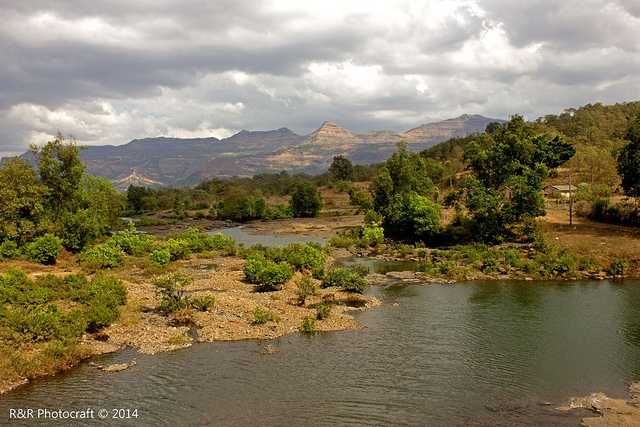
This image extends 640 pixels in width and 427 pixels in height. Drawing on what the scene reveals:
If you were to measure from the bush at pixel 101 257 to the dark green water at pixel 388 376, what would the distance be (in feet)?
94.3

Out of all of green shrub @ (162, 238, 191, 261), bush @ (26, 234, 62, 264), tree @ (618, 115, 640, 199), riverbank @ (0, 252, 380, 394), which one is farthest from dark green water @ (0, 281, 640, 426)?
green shrub @ (162, 238, 191, 261)

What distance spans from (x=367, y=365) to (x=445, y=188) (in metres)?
109

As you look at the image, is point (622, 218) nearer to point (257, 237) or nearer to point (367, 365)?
point (367, 365)

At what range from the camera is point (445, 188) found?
13162 cm

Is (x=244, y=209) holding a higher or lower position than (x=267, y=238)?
higher

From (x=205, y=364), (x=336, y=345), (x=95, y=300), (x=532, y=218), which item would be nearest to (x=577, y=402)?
(x=336, y=345)

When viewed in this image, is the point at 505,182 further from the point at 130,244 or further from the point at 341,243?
the point at 130,244

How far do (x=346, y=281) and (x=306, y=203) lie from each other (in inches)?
3874

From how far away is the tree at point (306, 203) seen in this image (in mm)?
142875

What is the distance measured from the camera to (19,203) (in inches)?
2293

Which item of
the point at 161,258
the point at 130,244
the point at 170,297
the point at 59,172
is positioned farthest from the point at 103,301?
the point at 59,172

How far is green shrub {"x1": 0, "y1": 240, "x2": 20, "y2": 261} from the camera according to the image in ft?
179

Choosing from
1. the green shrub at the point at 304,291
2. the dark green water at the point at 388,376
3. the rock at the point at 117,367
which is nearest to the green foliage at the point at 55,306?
the dark green water at the point at 388,376

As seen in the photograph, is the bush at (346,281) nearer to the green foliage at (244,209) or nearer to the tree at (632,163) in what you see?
the tree at (632,163)
